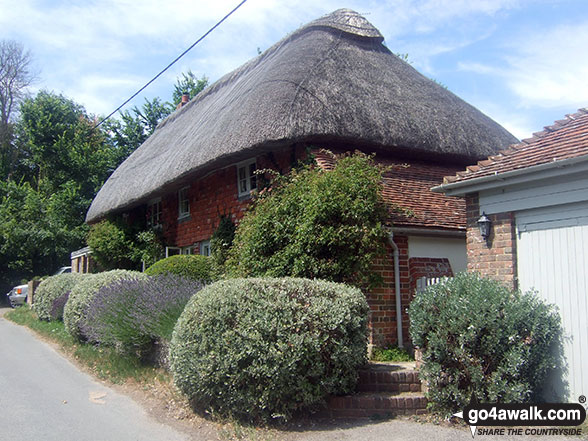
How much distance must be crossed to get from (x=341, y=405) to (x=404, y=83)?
9.36 meters

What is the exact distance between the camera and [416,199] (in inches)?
413

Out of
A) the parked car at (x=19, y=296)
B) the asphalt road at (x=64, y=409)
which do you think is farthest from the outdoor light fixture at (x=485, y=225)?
the parked car at (x=19, y=296)

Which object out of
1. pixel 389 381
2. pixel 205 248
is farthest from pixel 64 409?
pixel 205 248

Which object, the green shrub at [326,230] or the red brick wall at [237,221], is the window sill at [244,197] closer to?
the red brick wall at [237,221]

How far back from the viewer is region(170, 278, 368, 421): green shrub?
5.75 m

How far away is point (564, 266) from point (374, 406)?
268cm

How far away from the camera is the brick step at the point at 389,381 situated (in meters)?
6.55

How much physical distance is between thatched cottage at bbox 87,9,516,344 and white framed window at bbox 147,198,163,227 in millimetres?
1330

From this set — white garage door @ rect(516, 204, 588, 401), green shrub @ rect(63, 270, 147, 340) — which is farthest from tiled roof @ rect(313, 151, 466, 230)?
green shrub @ rect(63, 270, 147, 340)

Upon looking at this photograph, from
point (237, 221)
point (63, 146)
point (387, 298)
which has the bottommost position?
point (387, 298)

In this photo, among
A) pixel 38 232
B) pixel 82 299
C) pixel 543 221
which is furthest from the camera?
pixel 38 232

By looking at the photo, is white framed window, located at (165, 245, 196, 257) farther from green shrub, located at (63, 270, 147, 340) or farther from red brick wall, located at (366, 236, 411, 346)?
red brick wall, located at (366, 236, 411, 346)

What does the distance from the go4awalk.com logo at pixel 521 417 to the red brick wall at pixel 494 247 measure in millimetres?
1521

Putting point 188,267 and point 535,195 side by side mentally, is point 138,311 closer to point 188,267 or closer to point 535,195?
point 188,267
